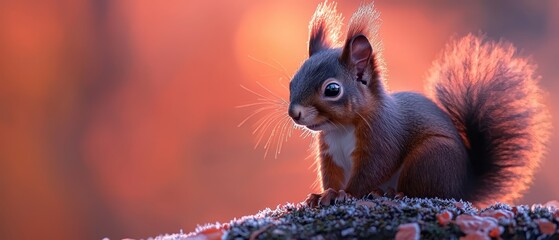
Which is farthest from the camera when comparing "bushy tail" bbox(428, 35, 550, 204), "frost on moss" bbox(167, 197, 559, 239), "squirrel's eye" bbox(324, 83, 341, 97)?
"bushy tail" bbox(428, 35, 550, 204)

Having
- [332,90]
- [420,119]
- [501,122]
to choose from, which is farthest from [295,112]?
[501,122]

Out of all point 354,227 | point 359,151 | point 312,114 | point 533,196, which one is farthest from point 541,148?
point 533,196

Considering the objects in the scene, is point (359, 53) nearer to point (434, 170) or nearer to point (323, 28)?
point (323, 28)

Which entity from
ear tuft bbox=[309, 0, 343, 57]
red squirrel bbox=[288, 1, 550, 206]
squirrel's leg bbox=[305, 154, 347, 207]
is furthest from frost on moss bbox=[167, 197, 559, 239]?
ear tuft bbox=[309, 0, 343, 57]

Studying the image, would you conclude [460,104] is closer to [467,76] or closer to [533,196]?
[467,76]

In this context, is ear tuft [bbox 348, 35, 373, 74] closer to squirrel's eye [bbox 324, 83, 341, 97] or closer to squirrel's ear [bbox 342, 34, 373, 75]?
squirrel's ear [bbox 342, 34, 373, 75]

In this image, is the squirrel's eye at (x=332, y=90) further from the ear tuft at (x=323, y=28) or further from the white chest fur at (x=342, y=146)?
the ear tuft at (x=323, y=28)

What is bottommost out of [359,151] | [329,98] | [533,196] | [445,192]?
[533,196]
